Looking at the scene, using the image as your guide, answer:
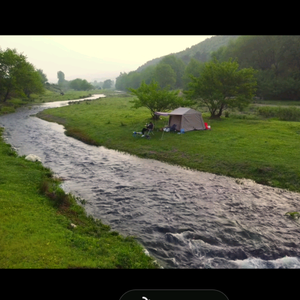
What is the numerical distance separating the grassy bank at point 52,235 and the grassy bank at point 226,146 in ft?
32.6

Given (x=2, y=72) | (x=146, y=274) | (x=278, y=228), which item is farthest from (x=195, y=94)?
(x=2, y=72)

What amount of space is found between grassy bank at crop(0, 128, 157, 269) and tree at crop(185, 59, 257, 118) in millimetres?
26993

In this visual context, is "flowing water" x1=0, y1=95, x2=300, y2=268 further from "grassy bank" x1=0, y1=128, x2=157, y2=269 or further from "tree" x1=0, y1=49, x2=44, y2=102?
"tree" x1=0, y1=49, x2=44, y2=102

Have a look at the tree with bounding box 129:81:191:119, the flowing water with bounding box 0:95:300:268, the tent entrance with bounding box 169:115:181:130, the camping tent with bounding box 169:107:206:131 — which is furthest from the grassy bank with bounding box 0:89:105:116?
the flowing water with bounding box 0:95:300:268

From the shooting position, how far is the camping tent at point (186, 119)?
1050 inches

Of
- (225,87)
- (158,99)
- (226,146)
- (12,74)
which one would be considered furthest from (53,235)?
(12,74)

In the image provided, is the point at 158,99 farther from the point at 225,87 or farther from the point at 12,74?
the point at 12,74

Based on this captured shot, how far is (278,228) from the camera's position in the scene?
32.8 feet

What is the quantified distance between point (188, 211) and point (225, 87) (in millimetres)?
26764

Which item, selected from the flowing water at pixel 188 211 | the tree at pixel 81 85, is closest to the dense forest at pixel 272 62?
the flowing water at pixel 188 211

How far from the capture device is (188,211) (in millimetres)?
11312

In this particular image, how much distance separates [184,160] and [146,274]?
1626cm
